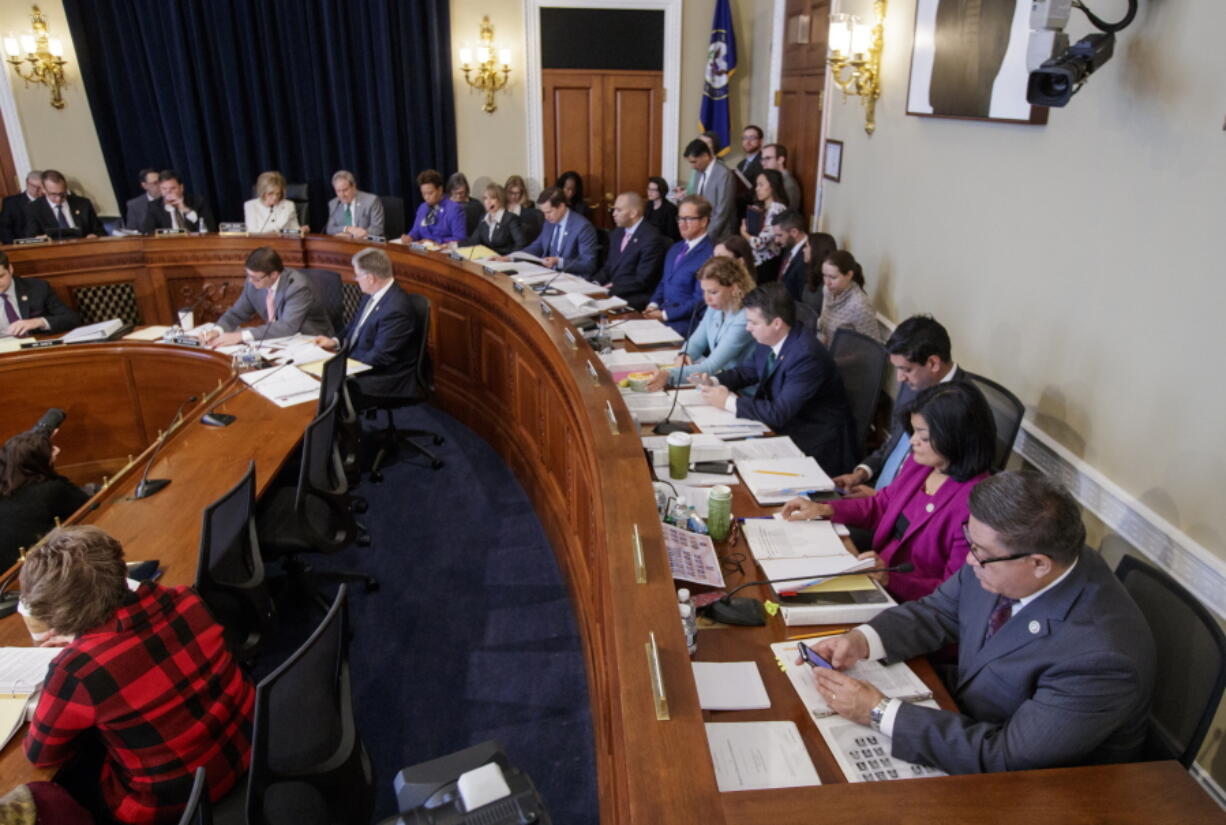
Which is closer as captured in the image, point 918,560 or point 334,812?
point 334,812

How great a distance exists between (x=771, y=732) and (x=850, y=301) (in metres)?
2.87

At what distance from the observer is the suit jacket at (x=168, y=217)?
6719 mm

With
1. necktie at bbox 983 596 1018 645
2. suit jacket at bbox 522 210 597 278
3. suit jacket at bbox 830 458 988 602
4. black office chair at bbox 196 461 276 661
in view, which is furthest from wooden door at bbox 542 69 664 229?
necktie at bbox 983 596 1018 645

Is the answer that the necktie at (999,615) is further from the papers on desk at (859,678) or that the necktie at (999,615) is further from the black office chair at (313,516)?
the black office chair at (313,516)

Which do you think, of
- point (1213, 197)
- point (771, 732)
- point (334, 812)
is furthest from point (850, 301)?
point (334, 812)

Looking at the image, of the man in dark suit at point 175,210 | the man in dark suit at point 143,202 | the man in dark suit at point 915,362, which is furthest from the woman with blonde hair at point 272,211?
the man in dark suit at point 915,362

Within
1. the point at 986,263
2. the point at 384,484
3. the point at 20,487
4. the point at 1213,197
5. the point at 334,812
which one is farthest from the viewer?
the point at 384,484

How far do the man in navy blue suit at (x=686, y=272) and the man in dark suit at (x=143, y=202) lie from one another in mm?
4651

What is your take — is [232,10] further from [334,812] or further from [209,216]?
[334,812]

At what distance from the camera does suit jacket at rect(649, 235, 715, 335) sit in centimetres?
464

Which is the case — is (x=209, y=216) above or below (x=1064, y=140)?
below

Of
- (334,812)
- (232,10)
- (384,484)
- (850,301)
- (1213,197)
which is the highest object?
(232,10)

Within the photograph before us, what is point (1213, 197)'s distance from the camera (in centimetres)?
217

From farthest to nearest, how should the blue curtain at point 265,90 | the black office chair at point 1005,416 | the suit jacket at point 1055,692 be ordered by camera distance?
the blue curtain at point 265,90 → the black office chair at point 1005,416 → the suit jacket at point 1055,692
